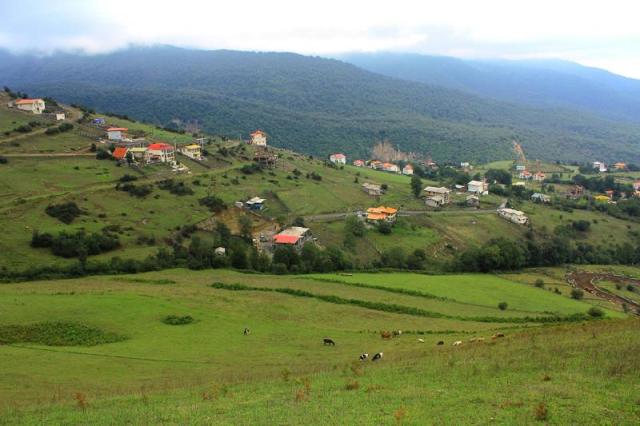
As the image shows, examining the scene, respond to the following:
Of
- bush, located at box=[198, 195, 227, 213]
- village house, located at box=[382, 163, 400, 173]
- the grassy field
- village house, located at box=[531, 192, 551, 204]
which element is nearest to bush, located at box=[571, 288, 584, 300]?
the grassy field

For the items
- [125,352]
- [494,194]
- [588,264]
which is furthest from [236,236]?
[494,194]

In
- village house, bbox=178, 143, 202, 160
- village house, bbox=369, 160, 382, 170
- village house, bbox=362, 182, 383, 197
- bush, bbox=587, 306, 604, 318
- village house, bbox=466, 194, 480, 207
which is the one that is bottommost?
village house, bbox=369, 160, 382, 170

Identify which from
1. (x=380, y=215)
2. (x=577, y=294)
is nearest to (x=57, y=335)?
(x=577, y=294)

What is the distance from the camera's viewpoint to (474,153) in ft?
603

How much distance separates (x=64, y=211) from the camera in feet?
188

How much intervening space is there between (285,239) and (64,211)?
994 inches

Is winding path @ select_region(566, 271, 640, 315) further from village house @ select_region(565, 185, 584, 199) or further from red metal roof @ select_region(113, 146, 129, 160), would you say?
red metal roof @ select_region(113, 146, 129, 160)

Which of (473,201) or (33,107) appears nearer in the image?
(473,201)

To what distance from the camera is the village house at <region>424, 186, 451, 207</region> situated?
301 feet

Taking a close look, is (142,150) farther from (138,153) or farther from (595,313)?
(595,313)

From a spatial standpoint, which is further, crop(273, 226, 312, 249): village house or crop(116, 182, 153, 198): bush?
crop(116, 182, 153, 198): bush

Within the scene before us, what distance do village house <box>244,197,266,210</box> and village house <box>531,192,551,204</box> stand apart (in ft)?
202

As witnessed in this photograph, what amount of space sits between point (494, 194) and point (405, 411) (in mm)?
102211

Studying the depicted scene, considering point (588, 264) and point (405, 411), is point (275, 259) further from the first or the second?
point (588, 264)
